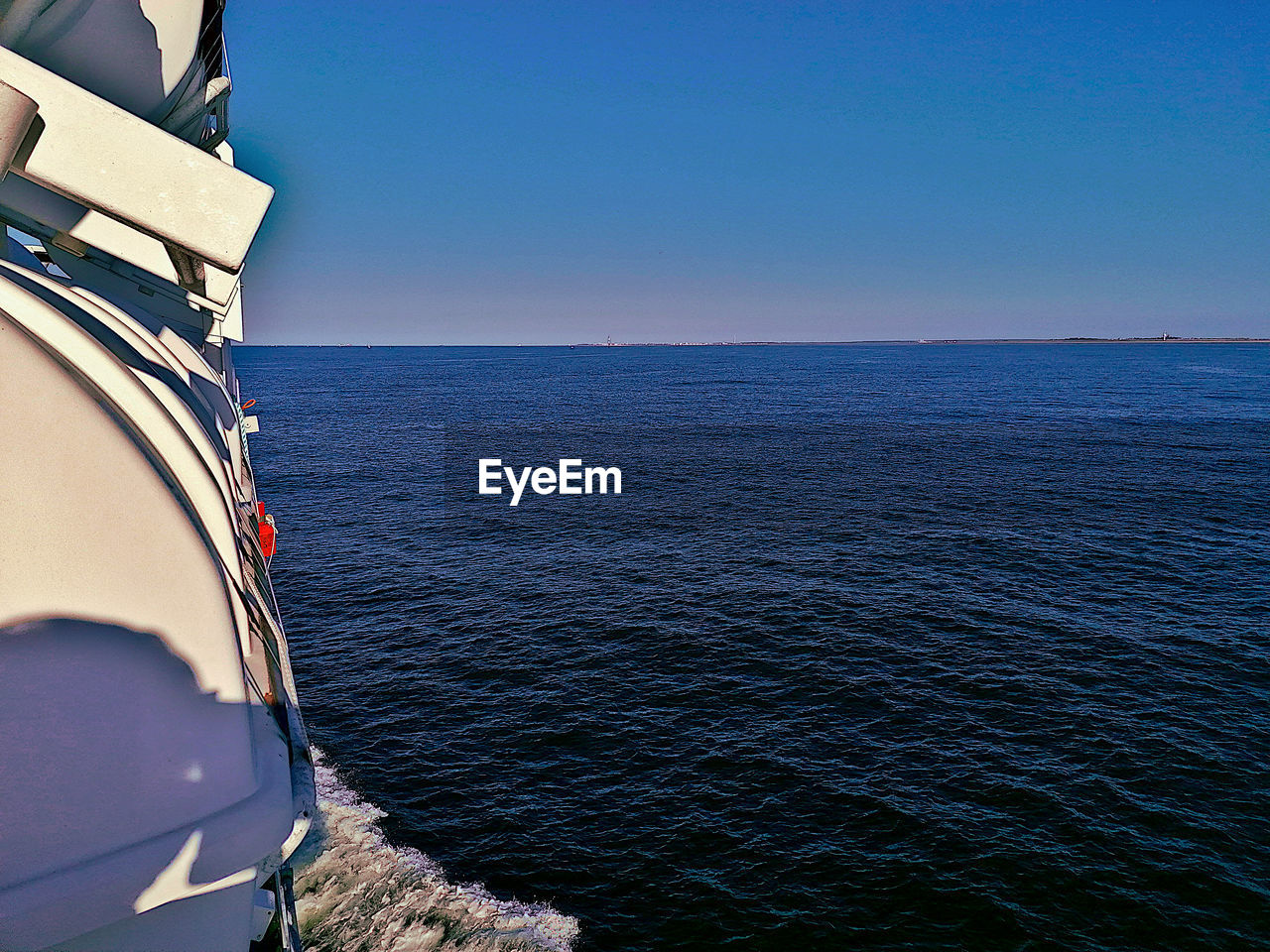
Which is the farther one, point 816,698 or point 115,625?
point 816,698

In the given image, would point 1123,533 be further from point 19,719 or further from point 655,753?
point 19,719

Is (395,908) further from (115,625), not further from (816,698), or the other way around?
(816,698)

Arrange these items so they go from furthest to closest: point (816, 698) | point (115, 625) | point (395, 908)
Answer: point (816, 698), point (395, 908), point (115, 625)

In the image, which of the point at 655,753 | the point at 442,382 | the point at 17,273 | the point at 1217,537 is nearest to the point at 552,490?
the point at 655,753

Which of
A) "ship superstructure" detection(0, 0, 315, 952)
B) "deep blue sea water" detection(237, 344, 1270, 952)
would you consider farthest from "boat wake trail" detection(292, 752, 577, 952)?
"ship superstructure" detection(0, 0, 315, 952)

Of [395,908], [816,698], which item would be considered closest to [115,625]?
[395,908]

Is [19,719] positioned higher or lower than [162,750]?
higher

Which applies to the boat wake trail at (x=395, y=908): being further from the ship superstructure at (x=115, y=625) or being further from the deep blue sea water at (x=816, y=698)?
the ship superstructure at (x=115, y=625)
